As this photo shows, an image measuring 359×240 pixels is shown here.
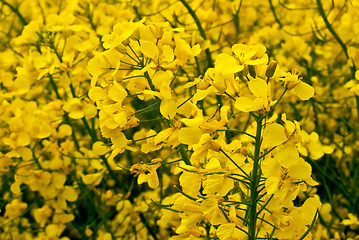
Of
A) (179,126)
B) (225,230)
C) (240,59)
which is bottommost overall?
(225,230)

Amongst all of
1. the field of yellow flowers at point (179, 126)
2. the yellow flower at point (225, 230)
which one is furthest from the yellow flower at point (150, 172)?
the yellow flower at point (225, 230)

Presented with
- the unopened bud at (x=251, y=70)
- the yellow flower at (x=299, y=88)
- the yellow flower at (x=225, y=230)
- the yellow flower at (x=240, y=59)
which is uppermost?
the yellow flower at (x=240, y=59)

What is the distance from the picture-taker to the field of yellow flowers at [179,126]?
0.95 metres

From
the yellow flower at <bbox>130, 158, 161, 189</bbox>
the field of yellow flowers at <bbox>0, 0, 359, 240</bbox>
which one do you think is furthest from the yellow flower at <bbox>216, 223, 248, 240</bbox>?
the yellow flower at <bbox>130, 158, 161, 189</bbox>

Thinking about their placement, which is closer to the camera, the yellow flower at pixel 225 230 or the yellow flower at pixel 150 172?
the yellow flower at pixel 225 230

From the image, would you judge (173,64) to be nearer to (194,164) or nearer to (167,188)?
(194,164)

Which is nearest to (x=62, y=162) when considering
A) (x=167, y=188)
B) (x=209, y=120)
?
(x=167, y=188)

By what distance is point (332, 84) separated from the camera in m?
2.37

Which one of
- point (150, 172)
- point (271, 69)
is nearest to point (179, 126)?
point (150, 172)

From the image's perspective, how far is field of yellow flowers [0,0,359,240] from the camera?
95 cm

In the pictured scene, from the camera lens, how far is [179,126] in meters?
1.03

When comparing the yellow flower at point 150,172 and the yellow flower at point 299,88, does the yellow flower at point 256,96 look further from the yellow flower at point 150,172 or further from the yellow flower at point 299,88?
the yellow flower at point 150,172

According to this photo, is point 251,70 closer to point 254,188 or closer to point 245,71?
point 245,71

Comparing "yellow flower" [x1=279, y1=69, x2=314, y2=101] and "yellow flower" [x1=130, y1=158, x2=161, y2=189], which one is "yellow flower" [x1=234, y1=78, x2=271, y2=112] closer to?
"yellow flower" [x1=279, y1=69, x2=314, y2=101]
